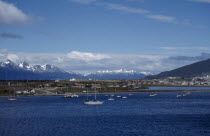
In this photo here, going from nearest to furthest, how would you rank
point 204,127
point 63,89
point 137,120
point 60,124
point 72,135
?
1. point 72,135
2. point 204,127
3. point 60,124
4. point 137,120
5. point 63,89

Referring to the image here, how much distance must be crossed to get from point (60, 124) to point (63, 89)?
120 meters

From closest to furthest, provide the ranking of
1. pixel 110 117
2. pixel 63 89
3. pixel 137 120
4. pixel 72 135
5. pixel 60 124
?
pixel 72 135
pixel 60 124
pixel 137 120
pixel 110 117
pixel 63 89

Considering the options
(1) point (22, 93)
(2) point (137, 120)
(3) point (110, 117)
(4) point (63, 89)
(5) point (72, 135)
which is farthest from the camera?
(4) point (63, 89)

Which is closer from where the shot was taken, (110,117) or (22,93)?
(110,117)

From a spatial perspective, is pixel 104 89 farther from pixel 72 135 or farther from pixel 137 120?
pixel 72 135

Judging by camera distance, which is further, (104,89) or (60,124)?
(104,89)

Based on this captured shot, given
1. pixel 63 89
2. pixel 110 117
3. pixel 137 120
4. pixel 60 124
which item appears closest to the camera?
pixel 60 124

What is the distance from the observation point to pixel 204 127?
5891 centimetres

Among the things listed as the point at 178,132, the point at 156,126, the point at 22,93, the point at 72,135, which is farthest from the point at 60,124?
the point at 22,93

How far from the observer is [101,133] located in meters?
54.2

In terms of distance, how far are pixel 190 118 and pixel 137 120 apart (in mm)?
11773

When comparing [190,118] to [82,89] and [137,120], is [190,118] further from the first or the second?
[82,89]

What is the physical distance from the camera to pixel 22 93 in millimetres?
166375

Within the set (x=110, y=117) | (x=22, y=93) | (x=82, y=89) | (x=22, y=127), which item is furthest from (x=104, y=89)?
(x=22, y=127)
